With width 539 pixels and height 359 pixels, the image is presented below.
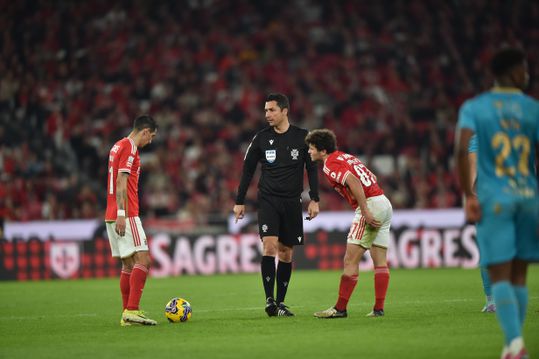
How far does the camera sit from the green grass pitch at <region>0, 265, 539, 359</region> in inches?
294

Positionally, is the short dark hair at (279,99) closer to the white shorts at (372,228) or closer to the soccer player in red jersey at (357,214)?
the soccer player in red jersey at (357,214)

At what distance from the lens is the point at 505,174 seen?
634cm

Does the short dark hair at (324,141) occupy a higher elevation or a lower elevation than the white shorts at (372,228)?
higher

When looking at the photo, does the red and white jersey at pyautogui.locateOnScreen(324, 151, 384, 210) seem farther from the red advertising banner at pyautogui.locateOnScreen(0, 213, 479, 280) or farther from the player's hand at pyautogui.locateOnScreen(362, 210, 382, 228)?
the red advertising banner at pyautogui.locateOnScreen(0, 213, 479, 280)

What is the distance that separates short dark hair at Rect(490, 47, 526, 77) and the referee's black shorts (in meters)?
4.71

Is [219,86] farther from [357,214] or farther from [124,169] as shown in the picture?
[357,214]

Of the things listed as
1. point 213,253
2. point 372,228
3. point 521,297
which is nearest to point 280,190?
point 372,228

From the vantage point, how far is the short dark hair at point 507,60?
21.2 feet

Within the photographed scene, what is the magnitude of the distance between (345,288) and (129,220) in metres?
2.33

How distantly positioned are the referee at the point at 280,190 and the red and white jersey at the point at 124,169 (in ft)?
4.36

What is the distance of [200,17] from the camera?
31453 mm

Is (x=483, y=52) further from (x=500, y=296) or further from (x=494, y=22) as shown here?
(x=500, y=296)

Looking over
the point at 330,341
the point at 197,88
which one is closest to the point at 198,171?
the point at 197,88

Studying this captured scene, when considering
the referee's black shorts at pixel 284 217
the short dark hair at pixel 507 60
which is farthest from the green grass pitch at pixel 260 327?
the short dark hair at pixel 507 60
